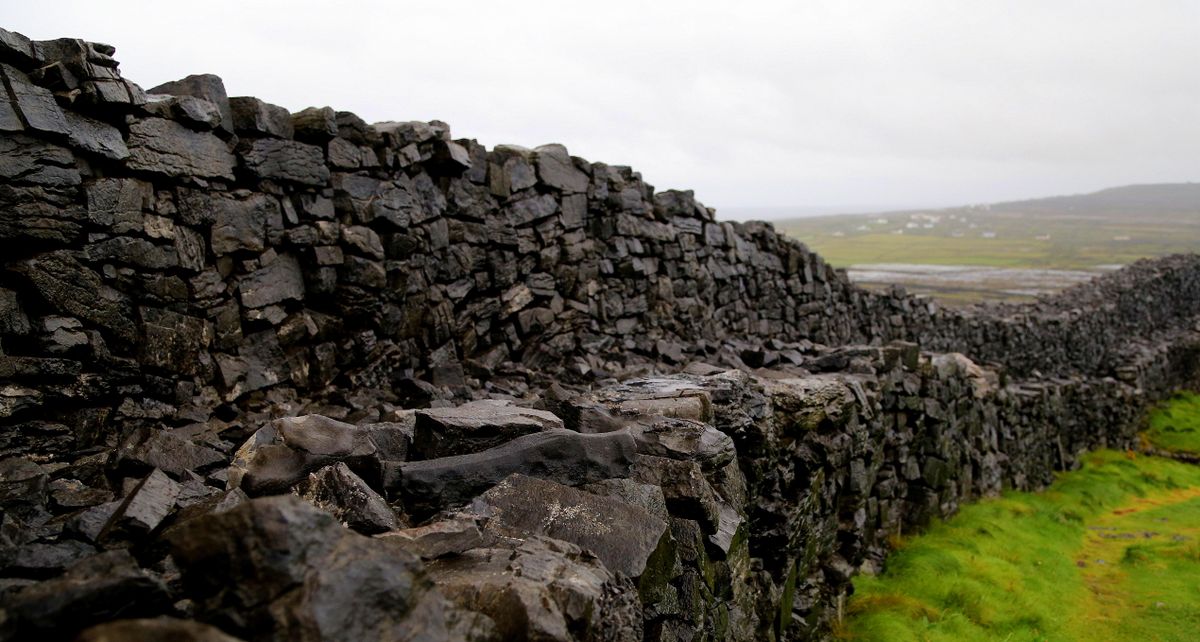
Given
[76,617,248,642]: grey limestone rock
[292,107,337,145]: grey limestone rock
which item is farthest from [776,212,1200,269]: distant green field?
[76,617,248,642]: grey limestone rock

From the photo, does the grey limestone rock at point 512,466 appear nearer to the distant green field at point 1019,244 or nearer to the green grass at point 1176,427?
the green grass at point 1176,427

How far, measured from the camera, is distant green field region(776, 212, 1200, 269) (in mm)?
117125

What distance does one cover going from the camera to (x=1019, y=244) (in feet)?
490

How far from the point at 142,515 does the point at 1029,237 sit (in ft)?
630

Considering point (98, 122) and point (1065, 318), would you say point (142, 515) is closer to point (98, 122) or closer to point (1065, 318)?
point (98, 122)

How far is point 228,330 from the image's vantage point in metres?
8.87

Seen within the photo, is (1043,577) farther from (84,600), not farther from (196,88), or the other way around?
(196,88)

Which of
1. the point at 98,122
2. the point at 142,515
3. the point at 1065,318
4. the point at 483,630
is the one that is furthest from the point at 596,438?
the point at 1065,318

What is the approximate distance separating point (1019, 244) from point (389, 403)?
165 m

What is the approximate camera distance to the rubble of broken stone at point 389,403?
140 inches

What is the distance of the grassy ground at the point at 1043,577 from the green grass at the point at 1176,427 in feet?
32.5

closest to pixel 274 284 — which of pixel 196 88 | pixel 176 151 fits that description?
pixel 176 151

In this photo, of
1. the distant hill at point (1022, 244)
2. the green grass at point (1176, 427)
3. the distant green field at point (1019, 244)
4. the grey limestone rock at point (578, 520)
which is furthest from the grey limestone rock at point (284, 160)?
the distant green field at point (1019, 244)

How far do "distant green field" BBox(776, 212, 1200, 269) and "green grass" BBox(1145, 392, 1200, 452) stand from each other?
238 feet
